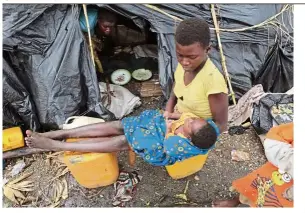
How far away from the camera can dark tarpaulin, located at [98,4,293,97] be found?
11.9ft

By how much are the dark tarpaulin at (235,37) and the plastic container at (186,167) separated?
2.57 ft

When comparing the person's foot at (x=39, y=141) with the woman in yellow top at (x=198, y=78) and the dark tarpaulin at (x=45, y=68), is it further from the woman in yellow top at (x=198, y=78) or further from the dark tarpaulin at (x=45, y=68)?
the woman in yellow top at (x=198, y=78)

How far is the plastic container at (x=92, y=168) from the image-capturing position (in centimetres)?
304

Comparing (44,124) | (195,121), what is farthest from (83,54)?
(195,121)

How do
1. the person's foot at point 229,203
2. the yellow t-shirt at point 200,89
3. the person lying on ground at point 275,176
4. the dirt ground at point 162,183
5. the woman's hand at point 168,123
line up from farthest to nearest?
the dirt ground at point 162,183 < the person's foot at point 229,203 < the woman's hand at point 168,123 < the yellow t-shirt at point 200,89 < the person lying on ground at point 275,176

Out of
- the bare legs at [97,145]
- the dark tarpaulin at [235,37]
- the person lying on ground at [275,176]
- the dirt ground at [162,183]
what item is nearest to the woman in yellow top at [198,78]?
the person lying on ground at [275,176]

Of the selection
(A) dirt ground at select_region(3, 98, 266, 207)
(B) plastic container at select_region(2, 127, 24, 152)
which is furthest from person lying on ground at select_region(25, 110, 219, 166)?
(B) plastic container at select_region(2, 127, 24, 152)

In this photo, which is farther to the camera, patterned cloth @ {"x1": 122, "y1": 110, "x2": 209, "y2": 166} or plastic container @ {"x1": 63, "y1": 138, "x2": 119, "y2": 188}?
plastic container @ {"x1": 63, "y1": 138, "x2": 119, "y2": 188}

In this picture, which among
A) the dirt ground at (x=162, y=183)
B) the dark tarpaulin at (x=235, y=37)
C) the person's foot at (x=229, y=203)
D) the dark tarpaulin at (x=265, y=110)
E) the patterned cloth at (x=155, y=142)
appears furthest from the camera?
the dark tarpaulin at (x=265, y=110)

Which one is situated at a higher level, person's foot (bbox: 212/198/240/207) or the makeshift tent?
the makeshift tent

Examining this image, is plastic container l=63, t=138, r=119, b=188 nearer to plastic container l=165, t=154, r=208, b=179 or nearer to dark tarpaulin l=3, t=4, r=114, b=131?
plastic container l=165, t=154, r=208, b=179

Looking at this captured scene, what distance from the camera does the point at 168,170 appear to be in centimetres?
336

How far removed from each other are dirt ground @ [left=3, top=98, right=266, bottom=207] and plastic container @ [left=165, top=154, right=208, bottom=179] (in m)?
0.08

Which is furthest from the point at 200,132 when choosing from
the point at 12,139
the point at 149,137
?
the point at 12,139
